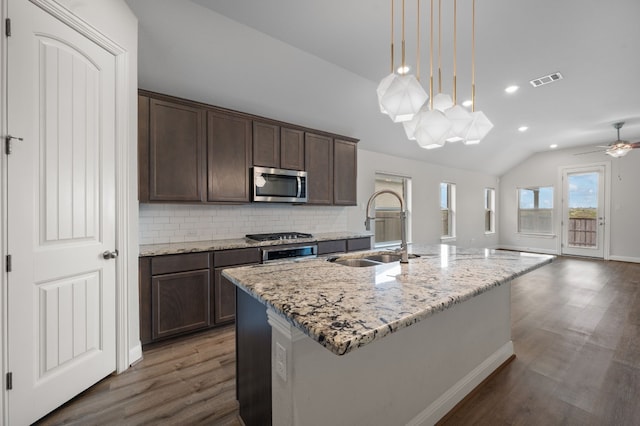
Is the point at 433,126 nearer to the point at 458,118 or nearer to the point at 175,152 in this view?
the point at 458,118

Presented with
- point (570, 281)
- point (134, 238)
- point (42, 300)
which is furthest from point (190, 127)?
point (570, 281)

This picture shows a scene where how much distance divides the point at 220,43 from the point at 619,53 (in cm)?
433

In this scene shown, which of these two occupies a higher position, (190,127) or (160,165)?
(190,127)

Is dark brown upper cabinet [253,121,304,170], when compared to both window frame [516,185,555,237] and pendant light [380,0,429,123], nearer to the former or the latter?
pendant light [380,0,429,123]

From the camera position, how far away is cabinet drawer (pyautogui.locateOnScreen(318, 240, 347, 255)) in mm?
3602

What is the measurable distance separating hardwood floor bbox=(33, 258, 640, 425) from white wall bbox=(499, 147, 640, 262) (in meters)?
4.77

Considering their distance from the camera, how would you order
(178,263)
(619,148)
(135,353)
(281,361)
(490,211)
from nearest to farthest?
1. (281,361)
2. (135,353)
3. (178,263)
4. (619,148)
5. (490,211)

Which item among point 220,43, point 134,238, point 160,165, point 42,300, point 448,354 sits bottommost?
point 448,354

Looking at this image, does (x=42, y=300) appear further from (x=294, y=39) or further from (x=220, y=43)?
(x=294, y=39)

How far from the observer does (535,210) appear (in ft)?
26.1

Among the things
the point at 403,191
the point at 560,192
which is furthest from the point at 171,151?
the point at 560,192

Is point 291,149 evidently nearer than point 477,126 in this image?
No

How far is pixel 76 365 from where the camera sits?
180cm

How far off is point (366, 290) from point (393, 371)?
472mm
